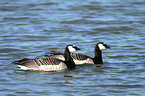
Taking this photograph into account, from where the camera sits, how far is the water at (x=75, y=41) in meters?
12.3

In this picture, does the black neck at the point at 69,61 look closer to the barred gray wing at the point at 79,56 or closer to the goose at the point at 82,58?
the goose at the point at 82,58

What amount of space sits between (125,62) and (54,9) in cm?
1269

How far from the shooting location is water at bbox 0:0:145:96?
12281 millimetres

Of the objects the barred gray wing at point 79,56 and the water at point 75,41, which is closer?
the water at point 75,41

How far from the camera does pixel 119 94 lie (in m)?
11.5

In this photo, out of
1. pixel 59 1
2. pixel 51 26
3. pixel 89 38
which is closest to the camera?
pixel 89 38

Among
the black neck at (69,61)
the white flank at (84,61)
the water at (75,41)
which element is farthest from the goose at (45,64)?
the white flank at (84,61)

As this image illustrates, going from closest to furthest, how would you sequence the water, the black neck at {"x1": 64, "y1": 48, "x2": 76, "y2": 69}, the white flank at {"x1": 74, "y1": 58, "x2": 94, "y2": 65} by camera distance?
the water < the black neck at {"x1": 64, "y1": 48, "x2": 76, "y2": 69} < the white flank at {"x1": 74, "y1": 58, "x2": 94, "y2": 65}

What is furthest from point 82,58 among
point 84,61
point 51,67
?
point 51,67

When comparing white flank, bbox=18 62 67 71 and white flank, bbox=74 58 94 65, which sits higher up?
white flank, bbox=18 62 67 71

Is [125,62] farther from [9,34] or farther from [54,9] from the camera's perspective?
[54,9]

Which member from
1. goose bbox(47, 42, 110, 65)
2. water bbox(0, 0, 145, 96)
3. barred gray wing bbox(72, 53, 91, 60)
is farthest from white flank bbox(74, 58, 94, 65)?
water bbox(0, 0, 145, 96)

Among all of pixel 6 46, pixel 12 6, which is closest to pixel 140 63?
pixel 6 46

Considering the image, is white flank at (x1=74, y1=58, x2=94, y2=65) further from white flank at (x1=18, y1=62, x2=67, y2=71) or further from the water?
white flank at (x1=18, y1=62, x2=67, y2=71)
